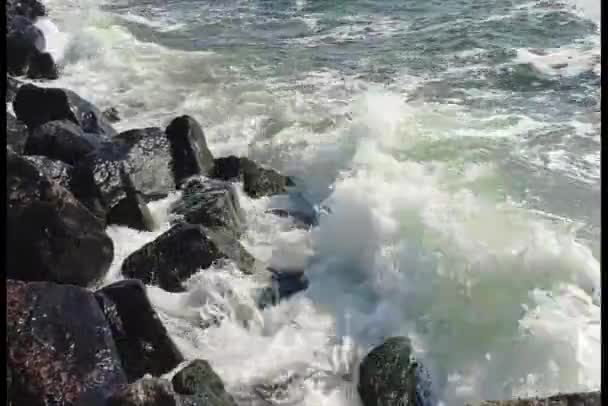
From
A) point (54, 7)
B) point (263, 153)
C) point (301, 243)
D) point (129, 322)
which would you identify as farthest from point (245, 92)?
point (54, 7)

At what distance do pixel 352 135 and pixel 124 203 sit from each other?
395 cm

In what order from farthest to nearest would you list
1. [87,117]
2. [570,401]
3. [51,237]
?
[87,117]
[51,237]
[570,401]

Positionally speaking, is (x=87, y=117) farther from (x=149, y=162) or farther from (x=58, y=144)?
(x=149, y=162)

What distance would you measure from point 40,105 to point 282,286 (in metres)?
4.53

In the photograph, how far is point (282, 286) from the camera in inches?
297

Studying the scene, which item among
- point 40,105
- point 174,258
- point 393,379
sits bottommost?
point 393,379

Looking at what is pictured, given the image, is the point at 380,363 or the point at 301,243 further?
the point at 301,243

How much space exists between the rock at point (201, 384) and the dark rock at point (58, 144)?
158 inches

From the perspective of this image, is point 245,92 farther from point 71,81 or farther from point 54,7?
point 54,7

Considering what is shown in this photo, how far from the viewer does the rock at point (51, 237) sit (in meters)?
6.46

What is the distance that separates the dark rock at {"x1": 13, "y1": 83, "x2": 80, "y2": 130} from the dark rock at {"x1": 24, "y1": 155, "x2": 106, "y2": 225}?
1.76 m

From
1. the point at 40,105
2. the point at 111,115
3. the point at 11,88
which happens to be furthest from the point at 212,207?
the point at 11,88

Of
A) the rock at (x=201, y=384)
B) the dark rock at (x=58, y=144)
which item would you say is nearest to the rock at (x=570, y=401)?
the rock at (x=201, y=384)

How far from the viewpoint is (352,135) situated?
10.7 meters
